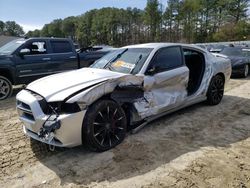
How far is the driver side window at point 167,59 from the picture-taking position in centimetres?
490

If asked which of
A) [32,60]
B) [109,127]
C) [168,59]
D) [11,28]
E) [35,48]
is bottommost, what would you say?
[109,127]

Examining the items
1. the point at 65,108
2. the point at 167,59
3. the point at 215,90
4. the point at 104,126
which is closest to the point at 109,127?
the point at 104,126

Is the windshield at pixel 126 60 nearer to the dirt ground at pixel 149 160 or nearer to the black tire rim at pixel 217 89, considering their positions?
the dirt ground at pixel 149 160

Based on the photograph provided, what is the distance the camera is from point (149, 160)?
12.4ft

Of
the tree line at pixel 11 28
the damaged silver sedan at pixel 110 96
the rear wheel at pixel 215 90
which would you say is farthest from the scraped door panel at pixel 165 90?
the tree line at pixel 11 28

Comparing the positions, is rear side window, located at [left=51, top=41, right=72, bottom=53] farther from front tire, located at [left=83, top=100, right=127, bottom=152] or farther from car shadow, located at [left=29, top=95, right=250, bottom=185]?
front tire, located at [left=83, top=100, right=127, bottom=152]

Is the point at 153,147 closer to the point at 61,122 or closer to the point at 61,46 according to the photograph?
the point at 61,122

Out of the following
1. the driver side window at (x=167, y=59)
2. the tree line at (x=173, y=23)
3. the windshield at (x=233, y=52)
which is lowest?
the windshield at (x=233, y=52)

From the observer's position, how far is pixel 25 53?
27.3ft

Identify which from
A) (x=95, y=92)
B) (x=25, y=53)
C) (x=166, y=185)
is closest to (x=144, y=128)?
(x=95, y=92)

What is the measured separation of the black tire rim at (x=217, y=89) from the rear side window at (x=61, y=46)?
530 centimetres

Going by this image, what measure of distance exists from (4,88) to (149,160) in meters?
5.78

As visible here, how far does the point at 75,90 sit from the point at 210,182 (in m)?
2.11

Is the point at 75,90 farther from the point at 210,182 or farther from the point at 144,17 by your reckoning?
the point at 144,17
